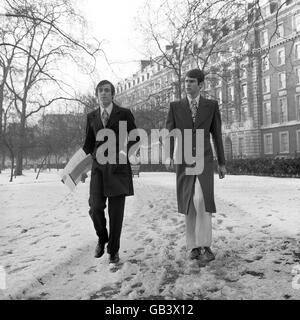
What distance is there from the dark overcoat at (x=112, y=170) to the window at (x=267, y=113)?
46.3 meters

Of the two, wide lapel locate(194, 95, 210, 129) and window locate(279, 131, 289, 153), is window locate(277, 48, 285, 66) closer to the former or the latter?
window locate(279, 131, 289, 153)

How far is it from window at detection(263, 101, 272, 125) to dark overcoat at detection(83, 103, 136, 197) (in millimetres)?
46350

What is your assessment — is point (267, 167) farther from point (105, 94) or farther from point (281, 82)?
point (281, 82)

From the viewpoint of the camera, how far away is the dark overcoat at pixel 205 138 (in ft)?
14.1

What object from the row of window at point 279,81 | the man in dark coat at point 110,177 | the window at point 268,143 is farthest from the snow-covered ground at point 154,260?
the window at point 268,143

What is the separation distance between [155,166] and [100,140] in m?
39.9

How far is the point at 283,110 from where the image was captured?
4622cm

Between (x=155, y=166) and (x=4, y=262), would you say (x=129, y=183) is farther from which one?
(x=155, y=166)

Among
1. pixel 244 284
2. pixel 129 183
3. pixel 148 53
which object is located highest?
pixel 148 53

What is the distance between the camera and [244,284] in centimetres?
338

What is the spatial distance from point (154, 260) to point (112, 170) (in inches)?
42.6

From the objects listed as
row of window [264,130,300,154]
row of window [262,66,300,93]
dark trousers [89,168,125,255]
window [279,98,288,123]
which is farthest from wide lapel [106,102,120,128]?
window [279,98,288,123]
